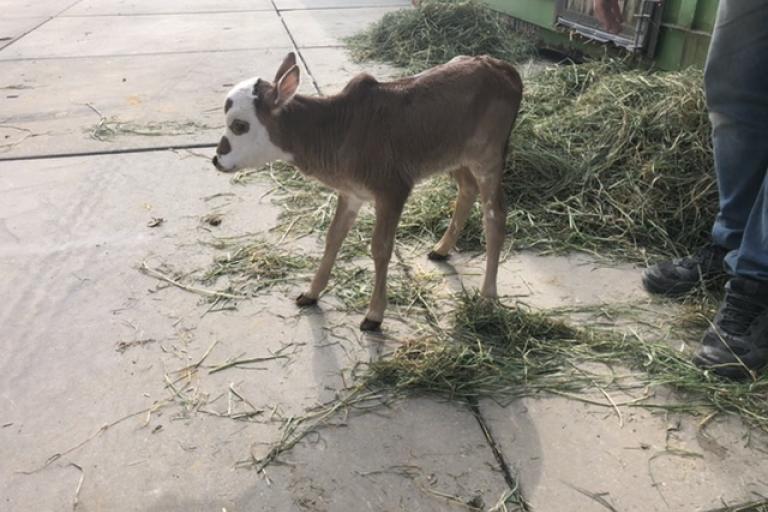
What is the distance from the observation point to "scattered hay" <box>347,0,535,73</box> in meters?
6.94

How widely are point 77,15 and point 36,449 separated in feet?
31.8

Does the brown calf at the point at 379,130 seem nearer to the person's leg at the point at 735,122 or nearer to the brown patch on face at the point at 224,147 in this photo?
the brown patch on face at the point at 224,147

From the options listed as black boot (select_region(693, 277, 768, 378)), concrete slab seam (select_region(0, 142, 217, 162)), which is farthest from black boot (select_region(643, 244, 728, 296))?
concrete slab seam (select_region(0, 142, 217, 162))

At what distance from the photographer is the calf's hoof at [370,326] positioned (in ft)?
10.2

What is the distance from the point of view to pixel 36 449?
→ 8.14 feet

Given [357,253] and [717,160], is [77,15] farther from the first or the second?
[717,160]

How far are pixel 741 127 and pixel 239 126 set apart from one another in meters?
2.21

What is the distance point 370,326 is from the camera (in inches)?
123

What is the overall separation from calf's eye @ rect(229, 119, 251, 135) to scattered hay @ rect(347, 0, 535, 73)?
4.00 m

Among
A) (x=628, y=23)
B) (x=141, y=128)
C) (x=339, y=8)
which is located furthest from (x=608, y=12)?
(x=339, y=8)

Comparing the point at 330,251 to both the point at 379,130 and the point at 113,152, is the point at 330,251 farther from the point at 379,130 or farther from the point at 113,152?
the point at 113,152

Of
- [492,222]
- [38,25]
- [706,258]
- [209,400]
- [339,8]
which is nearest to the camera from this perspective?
[209,400]

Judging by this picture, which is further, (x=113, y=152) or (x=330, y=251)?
(x=113, y=152)

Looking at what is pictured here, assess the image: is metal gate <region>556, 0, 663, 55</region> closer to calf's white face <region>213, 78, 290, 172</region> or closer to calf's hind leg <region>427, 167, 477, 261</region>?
calf's hind leg <region>427, 167, 477, 261</region>
